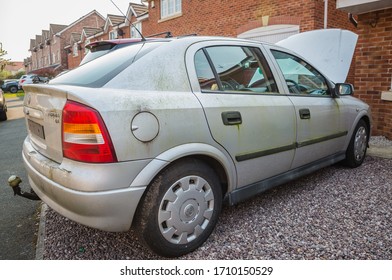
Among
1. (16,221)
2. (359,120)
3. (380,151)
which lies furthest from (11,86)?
(359,120)

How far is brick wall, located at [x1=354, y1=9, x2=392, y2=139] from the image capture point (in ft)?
19.0

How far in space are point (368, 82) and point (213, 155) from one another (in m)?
5.08

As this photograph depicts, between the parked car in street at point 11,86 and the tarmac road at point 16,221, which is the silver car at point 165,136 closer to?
the tarmac road at point 16,221

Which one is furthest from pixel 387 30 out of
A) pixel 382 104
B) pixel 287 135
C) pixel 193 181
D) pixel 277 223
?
pixel 193 181

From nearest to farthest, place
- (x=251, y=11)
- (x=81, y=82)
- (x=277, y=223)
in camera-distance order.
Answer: (x=81, y=82), (x=277, y=223), (x=251, y=11)

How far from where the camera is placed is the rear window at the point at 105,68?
2221mm

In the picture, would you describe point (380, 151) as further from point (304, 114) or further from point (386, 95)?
point (304, 114)

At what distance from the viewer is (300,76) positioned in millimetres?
3590

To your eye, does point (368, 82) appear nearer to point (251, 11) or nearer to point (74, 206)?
point (251, 11)

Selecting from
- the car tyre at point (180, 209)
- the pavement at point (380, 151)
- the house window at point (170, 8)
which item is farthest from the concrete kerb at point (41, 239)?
the house window at point (170, 8)

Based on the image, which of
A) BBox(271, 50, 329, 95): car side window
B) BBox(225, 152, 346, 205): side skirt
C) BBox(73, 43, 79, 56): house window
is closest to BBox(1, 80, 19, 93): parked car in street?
BBox(73, 43, 79, 56): house window

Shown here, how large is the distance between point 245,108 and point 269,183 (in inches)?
31.0

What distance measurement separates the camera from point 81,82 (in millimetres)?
2295

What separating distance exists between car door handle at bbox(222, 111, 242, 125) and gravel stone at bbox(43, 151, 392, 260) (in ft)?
3.06
